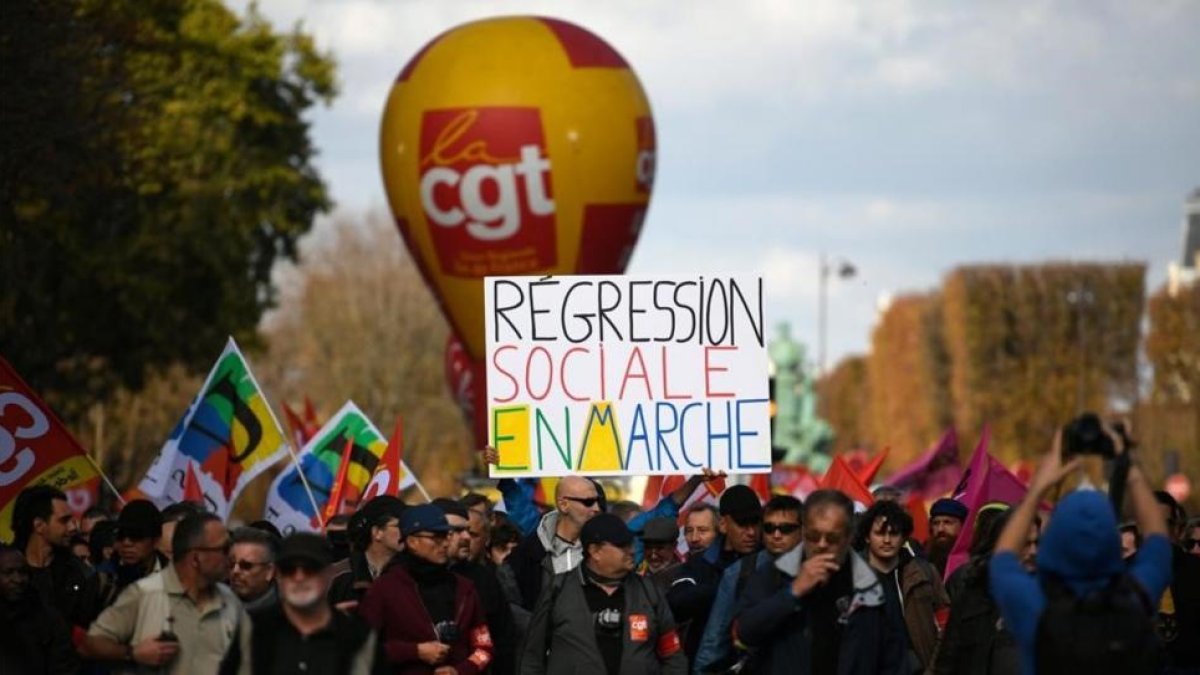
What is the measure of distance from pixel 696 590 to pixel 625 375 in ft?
8.22

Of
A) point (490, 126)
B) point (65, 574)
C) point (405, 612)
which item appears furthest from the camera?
point (490, 126)

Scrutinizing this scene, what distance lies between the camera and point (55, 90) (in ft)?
94.3

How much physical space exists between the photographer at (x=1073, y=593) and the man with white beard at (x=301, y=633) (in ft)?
7.56

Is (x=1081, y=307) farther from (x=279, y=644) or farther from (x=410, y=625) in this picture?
(x=279, y=644)

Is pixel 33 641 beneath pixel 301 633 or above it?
beneath

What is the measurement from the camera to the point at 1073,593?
32.1 feet

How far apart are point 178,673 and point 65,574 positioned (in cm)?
298

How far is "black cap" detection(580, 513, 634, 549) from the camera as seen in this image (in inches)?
497

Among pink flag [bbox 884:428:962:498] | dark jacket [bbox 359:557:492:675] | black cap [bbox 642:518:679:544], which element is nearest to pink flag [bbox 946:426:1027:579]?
black cap [bbox 642:518:679:544]

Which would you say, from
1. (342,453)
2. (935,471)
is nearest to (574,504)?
(342,453)

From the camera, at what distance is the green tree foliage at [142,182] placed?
98.0 feet

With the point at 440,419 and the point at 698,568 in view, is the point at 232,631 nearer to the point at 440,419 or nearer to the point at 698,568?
the point at 698,568

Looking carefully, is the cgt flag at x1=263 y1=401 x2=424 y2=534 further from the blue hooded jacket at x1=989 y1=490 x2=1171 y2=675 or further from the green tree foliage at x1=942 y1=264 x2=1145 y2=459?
the green tree foliage at x1=942 y1=264 x2=1145 y2=459

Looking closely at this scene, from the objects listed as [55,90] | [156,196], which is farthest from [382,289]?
[55,90]
